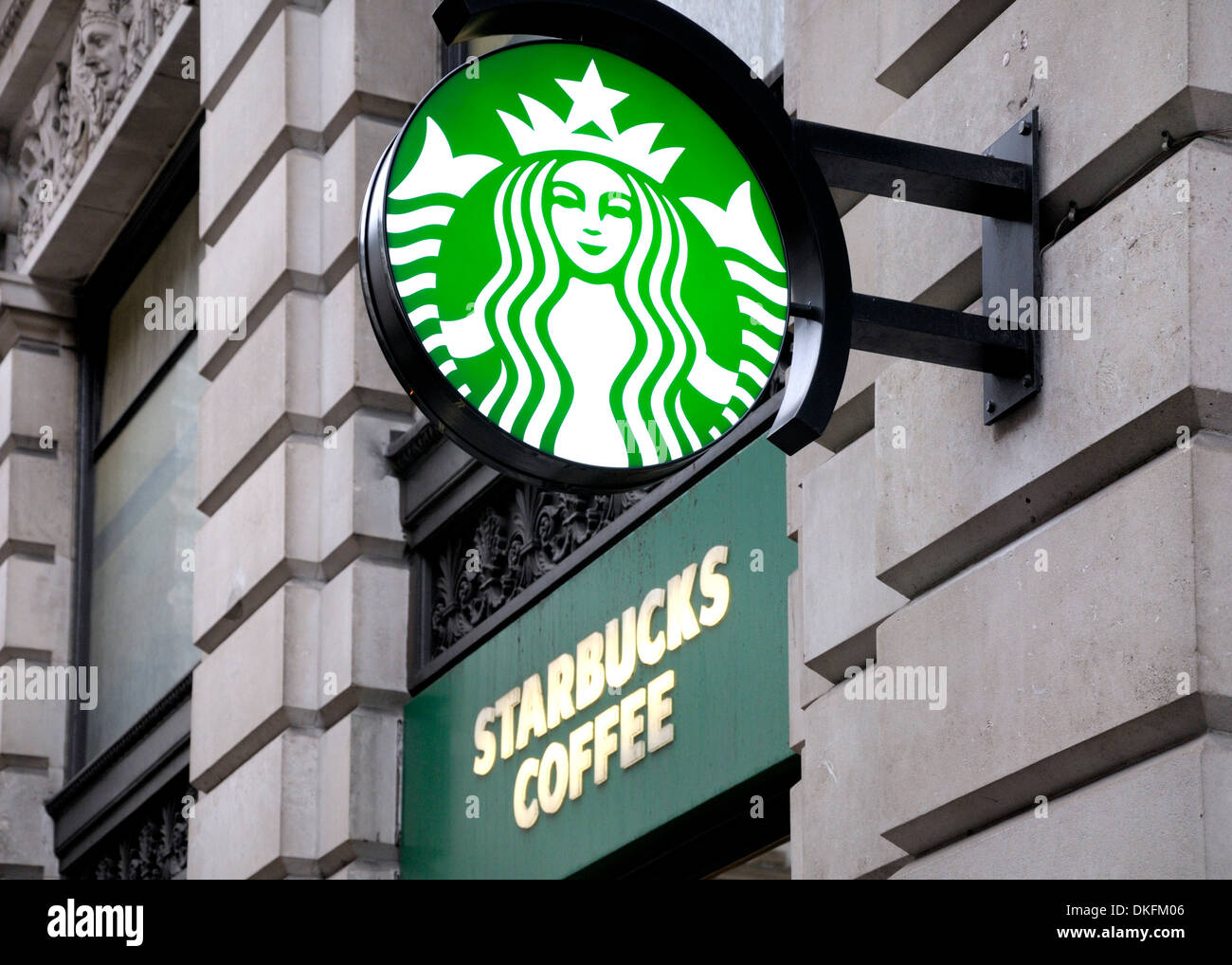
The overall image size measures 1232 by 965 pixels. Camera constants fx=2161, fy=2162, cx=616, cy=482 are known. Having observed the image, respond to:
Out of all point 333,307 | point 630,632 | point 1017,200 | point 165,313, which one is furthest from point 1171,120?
point 165,313

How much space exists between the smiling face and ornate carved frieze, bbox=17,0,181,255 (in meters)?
8.51

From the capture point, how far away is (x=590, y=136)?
5.03 m

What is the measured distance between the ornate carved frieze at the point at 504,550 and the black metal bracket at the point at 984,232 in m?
2.91

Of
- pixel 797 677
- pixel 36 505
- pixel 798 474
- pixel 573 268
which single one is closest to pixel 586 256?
pixel 573 268

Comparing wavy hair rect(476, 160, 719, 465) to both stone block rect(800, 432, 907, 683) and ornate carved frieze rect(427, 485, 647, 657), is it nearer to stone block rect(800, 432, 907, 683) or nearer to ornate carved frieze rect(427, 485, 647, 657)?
stone block rect(800, 432, 907, 683)

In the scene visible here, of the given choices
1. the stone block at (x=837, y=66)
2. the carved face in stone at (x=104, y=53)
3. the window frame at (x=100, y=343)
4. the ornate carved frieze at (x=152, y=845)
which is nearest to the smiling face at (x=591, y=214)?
the stone block at (x=837, y=66)

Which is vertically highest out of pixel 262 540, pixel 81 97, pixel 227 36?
pixel 81 97

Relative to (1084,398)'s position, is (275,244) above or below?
above

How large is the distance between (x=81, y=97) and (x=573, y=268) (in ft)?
32.6

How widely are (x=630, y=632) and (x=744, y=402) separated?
284 cm

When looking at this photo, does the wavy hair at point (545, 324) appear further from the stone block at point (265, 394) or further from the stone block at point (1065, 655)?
the stone block at point (265, 394)

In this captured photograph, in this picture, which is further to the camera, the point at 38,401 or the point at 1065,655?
the point at 38,401

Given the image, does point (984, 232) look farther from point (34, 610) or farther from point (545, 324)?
point (34, 610)

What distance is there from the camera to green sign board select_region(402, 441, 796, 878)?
6934 mm
